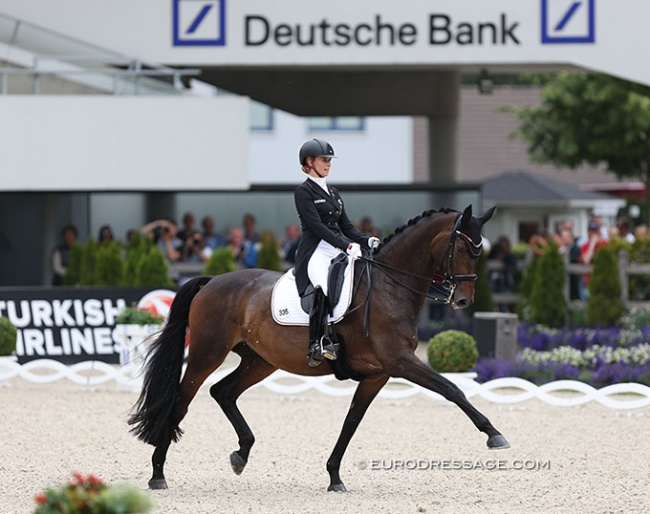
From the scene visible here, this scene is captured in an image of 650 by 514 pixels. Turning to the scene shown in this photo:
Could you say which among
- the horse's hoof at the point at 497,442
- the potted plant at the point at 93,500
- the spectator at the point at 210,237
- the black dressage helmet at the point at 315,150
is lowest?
the horse's hoof at the point at 497,442

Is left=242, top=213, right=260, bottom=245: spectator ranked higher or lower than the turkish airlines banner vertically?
higher

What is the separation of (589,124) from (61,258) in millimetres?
20464

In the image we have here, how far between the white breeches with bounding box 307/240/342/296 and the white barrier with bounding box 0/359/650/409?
168 inches

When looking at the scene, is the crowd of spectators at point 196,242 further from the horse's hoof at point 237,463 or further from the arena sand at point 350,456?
the horse's hoof at point 237,463

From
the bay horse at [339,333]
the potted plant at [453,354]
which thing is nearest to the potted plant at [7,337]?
the potted plant at [453,354]

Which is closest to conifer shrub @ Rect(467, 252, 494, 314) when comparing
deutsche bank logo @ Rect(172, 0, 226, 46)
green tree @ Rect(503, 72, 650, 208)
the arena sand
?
deutsche bank logo @ Rect(172, 0, 226, 46)

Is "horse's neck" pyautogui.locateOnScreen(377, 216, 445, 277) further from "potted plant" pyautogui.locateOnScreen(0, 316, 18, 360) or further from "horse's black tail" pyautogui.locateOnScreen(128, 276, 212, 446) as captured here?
"potted plant" pyautogui.locateOnScreen(0, 316, 18, 360)

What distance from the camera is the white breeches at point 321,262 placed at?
32.5 feet

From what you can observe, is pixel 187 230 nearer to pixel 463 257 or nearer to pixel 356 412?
pixel 356 412

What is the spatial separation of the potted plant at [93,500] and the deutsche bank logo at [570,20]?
1763cm

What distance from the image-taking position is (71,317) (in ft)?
60.7

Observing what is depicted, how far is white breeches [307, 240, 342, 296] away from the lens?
32.5ft

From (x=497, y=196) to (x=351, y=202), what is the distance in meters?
15.5

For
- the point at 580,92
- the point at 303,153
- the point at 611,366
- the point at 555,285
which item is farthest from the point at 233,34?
the point at 580,92
